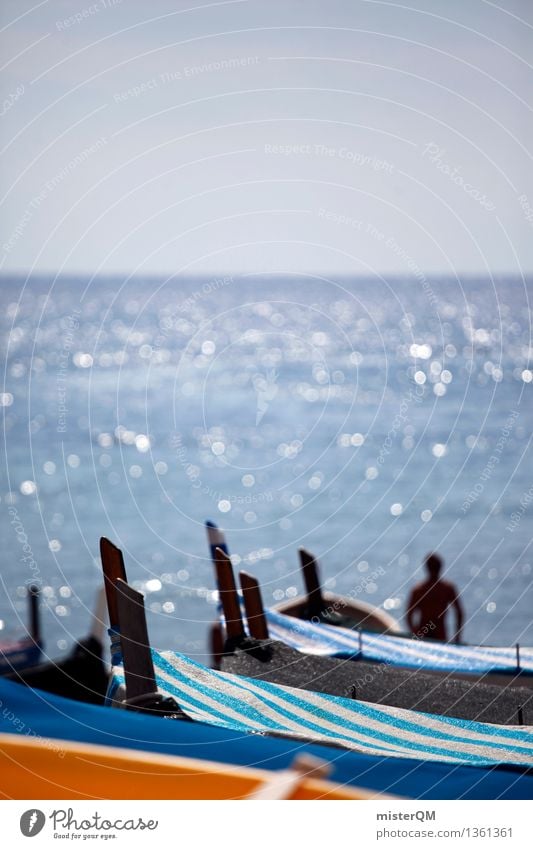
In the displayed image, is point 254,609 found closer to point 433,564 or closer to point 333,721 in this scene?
point 333,721

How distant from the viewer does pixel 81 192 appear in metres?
4.73

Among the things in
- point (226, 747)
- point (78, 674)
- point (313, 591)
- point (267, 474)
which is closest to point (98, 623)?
point (78, 674)

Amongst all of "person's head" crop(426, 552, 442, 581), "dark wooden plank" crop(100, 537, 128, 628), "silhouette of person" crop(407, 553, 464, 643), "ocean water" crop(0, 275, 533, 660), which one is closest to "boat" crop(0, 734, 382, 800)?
"dark wooden plank" crop(100, 537, 128, 628)

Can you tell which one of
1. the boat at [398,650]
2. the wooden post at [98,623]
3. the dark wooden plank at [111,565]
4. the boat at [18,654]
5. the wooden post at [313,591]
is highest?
the dark wooden plank at [111,565]

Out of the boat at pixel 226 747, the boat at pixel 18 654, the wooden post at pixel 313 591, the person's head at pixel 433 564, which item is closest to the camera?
the boat at pixel 226 747

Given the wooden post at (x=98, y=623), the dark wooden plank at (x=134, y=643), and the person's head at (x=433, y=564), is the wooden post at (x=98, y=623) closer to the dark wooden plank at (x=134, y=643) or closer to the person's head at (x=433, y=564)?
the person's head at (x=433, y=564)

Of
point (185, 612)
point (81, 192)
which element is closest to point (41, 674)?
point (81, 192)

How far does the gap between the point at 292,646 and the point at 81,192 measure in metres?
2.21

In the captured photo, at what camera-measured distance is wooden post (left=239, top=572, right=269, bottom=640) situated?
479 cm

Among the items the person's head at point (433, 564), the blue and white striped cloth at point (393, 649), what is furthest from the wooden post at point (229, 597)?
the person's head at point (433, 564)

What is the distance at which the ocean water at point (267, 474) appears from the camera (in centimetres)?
1389

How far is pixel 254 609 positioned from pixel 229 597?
13cm

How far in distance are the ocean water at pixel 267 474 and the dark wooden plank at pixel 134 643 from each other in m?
3.06
